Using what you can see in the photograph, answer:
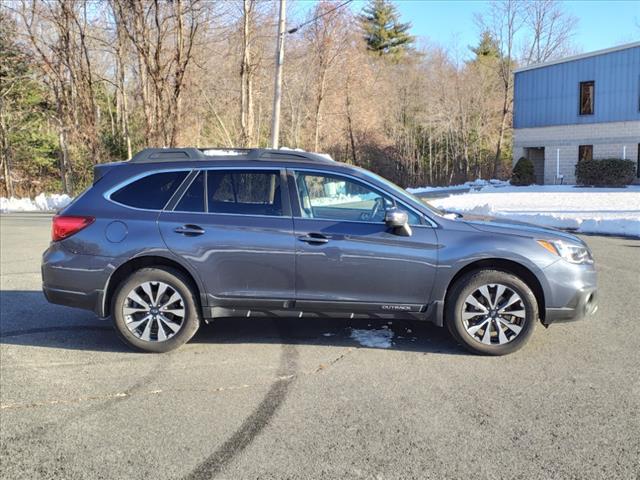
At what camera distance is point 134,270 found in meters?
5.14

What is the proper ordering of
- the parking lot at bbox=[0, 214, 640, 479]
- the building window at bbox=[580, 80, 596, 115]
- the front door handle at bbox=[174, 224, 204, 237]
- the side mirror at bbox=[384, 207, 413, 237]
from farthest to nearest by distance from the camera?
the building window at bbox=[580, 80, 596, 115]
the front door handle at bbox=[174, 224, 204, 237]
the side mirror at bbox=[384, 207, 413, 237]
the parking lot at bbox=[0, 214, 640, 479]

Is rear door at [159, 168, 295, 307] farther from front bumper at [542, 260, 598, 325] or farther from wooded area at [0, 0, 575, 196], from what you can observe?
wooded area at [0, 0, 575, 196]

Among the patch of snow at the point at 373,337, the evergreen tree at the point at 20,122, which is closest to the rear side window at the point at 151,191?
the patch of snow at the point at 373,337

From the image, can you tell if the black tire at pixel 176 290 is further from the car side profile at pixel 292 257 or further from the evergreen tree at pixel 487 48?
the evergreen tree at pixel 487 48

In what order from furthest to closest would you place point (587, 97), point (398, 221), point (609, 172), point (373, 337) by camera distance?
1. point (587, 97)
2. point (609, 172)
3. point (373, 337)
4. point (398, 221)

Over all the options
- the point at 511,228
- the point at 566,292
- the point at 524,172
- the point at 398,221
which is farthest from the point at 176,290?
the point at 524,172

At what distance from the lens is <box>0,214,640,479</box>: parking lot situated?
324cm

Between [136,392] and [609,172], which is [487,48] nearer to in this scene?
[609,172]

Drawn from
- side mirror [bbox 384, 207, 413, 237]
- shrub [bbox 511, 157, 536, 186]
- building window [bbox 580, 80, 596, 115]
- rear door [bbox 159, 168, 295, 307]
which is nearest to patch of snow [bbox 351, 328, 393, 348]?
rear door [bbox 159, 168, 295, 307]

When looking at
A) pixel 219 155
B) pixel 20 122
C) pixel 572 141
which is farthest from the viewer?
pixel 572 141

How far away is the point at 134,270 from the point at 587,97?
32055 millimetres

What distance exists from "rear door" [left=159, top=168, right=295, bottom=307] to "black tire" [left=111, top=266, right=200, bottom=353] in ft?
0.65

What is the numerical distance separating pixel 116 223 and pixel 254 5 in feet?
71.1

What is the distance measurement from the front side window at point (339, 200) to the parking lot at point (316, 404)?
1236 mm
